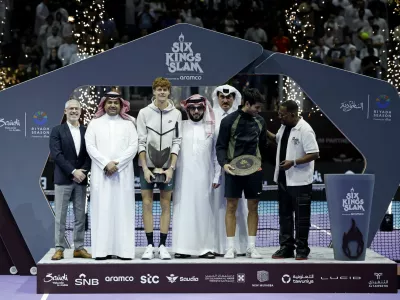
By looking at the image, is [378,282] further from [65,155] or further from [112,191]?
[65,155]

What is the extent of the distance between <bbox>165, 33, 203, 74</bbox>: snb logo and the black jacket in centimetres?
104

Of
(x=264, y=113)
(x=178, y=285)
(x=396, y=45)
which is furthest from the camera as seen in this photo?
(x=396, y=45)

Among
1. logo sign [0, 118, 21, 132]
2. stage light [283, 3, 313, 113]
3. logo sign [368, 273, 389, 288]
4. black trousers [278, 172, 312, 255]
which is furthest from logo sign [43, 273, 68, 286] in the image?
stage light [283, 3, 313, 113]

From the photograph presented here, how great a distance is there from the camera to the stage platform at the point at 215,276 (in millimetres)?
8492

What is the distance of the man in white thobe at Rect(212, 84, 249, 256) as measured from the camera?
923 cm

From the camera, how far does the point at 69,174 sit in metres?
8.70

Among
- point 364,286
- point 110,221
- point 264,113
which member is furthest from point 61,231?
point 264,113

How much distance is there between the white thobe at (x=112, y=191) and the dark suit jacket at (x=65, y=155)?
0.60 ft

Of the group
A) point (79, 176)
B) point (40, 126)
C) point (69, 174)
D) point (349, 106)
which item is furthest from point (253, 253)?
point (40, 126)

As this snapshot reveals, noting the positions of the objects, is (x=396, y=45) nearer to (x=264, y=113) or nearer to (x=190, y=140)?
(x=264, y=113)

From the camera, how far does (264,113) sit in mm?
15766

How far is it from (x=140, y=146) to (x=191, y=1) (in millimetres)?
11358

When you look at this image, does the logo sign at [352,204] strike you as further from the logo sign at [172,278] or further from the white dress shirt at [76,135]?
the white dress shirt at [76,135]

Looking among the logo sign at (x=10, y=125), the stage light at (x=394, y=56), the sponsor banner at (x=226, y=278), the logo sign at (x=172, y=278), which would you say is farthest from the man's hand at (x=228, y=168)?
the stage light at (x=394, y=56)
